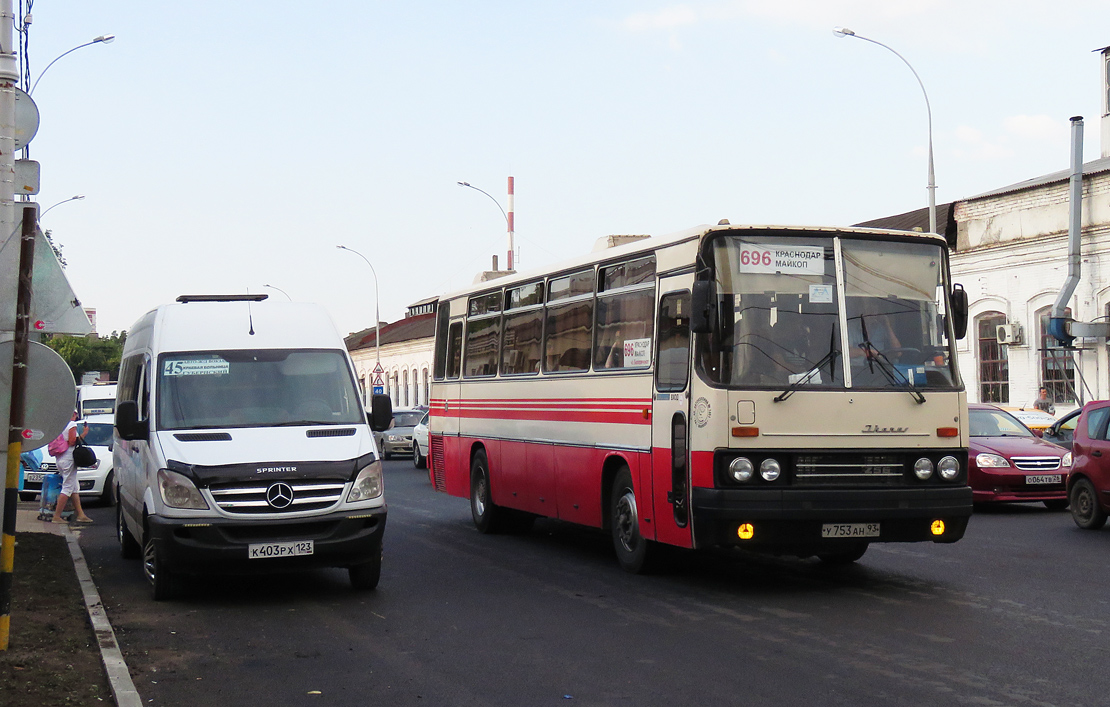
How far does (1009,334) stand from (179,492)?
2574cm

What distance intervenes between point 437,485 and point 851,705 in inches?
467

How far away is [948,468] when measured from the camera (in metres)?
10.7

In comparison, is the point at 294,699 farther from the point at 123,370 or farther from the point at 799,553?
the point at 123,370

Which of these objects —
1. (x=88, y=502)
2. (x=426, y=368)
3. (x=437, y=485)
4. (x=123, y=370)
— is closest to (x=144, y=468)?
(x=123, y=370)

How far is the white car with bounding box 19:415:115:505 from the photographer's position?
21469 millimetres

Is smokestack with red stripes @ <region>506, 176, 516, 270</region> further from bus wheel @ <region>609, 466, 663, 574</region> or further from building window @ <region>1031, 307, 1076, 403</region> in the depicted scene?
bus wheel @ <region>609, 466, 663, 574</region>

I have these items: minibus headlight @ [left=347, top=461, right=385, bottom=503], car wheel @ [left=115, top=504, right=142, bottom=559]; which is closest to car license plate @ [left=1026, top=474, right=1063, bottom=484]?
minibus headlight @ [left=347, top=461, right=385, bottom=503]

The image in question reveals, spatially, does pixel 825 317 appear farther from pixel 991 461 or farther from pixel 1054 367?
pixel 1054 367

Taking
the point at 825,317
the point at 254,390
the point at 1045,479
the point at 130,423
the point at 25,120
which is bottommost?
the point at 1045,479

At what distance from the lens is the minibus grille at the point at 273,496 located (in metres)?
10.0

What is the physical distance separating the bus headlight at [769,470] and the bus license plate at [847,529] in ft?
1.89

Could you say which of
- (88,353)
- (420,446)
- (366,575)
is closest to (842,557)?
(366,575)

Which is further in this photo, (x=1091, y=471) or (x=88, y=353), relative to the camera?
(x=88, y=353)

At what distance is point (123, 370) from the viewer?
1363cm
